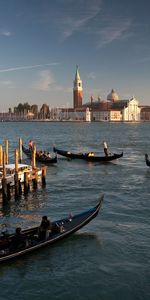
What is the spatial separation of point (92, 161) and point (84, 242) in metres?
20.1

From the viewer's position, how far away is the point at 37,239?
41.4ft

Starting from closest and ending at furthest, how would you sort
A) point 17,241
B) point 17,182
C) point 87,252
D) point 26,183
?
point 17,241 < point 87,252 < point 17,182 < point 26,183

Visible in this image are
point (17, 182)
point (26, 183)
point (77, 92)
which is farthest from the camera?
point (77, 92)

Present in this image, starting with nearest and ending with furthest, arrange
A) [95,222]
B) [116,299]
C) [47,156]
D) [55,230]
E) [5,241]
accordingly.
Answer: [116,299], [5,241], [55,230], [95,222], [47,156]

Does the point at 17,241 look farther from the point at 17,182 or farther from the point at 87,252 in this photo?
the point at 17,182

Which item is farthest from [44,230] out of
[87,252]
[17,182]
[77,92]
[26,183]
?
[77,92]

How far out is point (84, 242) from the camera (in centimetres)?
1339

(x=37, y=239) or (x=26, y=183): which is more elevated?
(x=26, y=183)

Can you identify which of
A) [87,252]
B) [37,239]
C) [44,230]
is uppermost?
[44,230]

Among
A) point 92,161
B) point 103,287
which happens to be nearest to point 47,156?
point 92,161

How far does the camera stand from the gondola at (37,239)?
11.7 meters

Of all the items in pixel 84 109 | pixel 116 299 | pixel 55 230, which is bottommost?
pixel 116 299

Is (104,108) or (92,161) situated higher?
(104,108)

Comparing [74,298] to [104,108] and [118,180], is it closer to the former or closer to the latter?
[118,180]
